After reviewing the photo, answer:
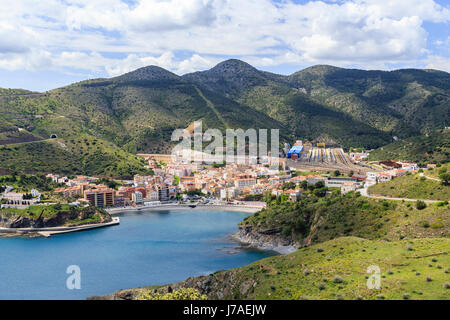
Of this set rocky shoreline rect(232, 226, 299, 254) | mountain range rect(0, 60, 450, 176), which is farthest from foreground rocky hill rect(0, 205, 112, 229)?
rocky shoreline rect(232, 226, 299, 254)

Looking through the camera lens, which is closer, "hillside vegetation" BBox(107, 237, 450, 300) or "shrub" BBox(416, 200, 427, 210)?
"hillside vegetation" BBox(107, 237, 450, 300)

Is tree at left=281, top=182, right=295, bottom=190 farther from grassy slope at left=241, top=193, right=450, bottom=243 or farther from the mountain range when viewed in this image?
the mountain range

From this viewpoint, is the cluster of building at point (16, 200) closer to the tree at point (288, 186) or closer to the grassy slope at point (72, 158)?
the grassy slope at point (72, 158)

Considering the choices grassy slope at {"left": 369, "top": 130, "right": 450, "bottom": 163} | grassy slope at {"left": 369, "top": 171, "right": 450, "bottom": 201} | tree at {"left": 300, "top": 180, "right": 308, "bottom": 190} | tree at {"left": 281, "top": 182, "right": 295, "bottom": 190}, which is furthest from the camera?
grassy slope at {"left": 369, "top": 130, "right": 450, "bottom": 163}

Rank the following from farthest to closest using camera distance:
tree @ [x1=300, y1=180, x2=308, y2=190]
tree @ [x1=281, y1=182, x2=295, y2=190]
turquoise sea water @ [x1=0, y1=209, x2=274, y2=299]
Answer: tree @ [x1=281, y1=182, x2=295, y2=190], tree @ [x1=300, y1=180, x2=308, y2=190], turquoise sea water @ [x1=0, y1=209, x2=274, y2=299]

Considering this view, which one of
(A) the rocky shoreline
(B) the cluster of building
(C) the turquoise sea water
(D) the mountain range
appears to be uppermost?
(D) the mountain range

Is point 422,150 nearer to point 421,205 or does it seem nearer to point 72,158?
point 421,205

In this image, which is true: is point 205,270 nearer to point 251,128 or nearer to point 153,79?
point 251,128

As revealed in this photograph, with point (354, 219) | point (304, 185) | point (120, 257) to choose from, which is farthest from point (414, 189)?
point (120, 257)
